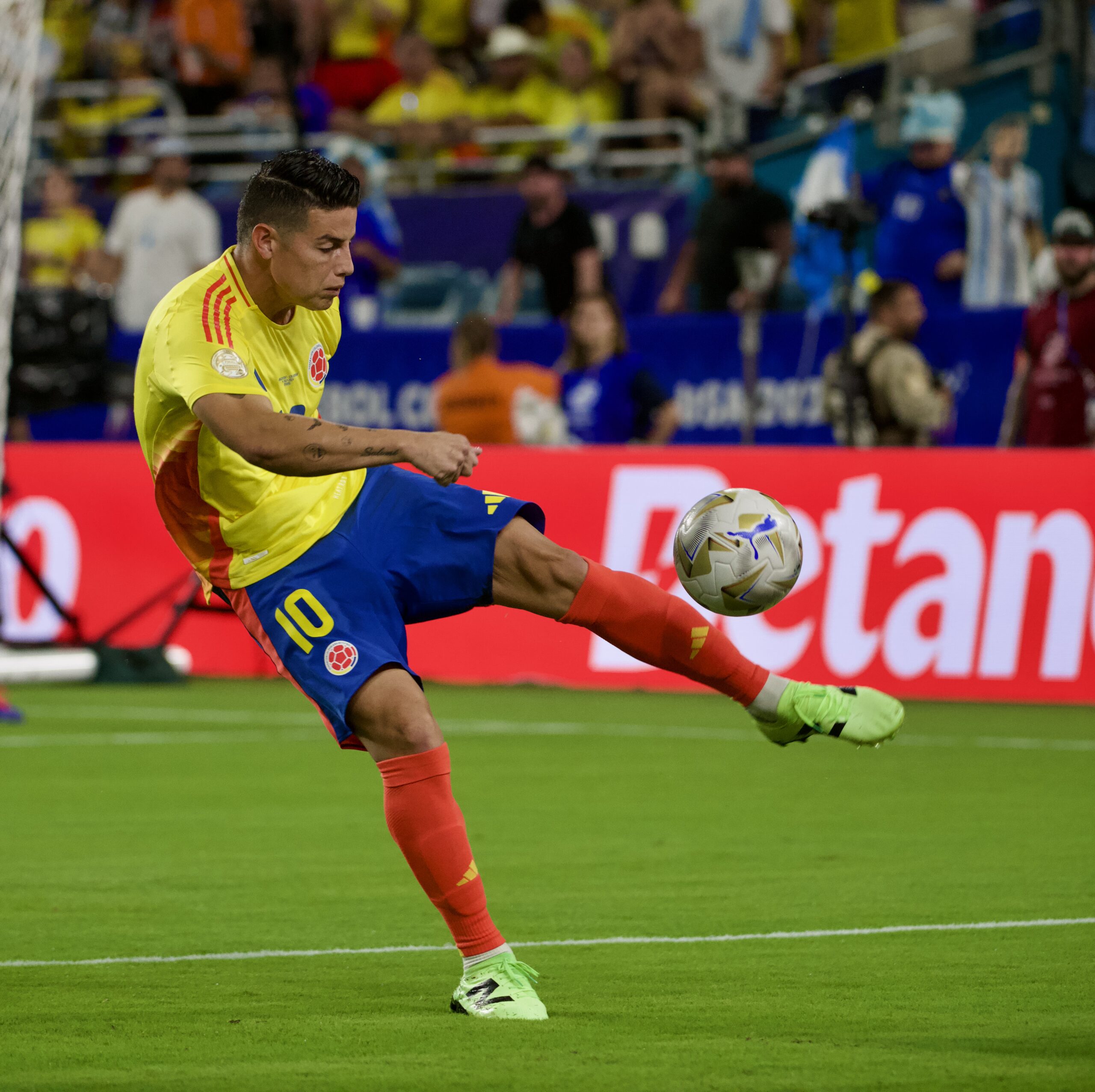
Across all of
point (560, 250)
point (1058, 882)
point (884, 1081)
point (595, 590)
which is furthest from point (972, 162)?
point (884, 1081)

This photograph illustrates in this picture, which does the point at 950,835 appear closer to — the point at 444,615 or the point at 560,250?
the point at 444,615

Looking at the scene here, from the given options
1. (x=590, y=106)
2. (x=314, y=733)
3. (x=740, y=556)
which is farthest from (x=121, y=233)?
(x=740, y=556)

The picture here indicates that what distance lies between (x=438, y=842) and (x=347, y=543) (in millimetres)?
871

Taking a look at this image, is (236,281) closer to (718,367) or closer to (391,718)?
(391,718)

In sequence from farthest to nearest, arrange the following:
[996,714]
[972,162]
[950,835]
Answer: [972,162], [996,714], [950,835]

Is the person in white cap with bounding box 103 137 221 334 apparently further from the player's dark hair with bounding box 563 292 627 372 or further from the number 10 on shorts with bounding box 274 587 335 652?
the number 10 on shorts with bounding box 274 587 335 652

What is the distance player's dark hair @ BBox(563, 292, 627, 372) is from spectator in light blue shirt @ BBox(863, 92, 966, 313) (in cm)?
229

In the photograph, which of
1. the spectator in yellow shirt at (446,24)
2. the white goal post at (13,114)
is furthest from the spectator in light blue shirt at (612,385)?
the spectator in yellow shirt at (446,24)

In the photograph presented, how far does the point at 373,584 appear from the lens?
585cm

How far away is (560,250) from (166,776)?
7882 mm

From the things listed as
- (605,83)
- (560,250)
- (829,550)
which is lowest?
(829,550)

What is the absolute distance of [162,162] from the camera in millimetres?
19547

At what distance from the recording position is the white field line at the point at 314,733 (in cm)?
1203

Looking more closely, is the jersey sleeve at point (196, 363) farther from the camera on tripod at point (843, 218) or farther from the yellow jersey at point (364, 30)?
the yellow jersey at point (364, 30)
